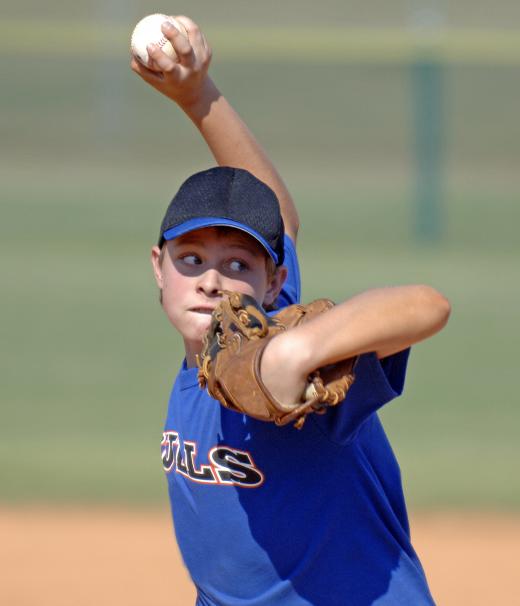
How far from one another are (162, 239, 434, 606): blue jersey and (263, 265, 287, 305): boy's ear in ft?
0.80

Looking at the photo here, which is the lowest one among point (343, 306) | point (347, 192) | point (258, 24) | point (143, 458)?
point (343, 306)

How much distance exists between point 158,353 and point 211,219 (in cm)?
608

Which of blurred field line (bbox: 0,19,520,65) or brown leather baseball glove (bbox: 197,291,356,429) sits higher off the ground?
blurred field line (bbox: 0,19,520,65)

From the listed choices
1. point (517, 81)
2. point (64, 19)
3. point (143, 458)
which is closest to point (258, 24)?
point (64, 19)

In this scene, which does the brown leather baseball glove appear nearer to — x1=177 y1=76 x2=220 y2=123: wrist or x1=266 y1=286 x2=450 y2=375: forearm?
x1=266 y1=286 x2=450 y2=375: forearm

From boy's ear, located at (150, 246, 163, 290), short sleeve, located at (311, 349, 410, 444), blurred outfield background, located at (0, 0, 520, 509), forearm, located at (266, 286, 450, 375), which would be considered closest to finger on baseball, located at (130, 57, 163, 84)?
boy's ear, located at (150, 246, 163, 290)

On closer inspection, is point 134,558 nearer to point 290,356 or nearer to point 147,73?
point 147,73

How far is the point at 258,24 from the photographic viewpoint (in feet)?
75.0

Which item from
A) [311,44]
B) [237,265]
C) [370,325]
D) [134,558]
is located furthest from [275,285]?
[311,44]

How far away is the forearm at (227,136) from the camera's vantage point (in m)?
2.66

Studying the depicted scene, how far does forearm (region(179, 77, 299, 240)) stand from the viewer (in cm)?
266

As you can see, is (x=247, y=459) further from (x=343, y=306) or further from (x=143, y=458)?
(x=143, y=458)

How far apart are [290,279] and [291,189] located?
40.0ft

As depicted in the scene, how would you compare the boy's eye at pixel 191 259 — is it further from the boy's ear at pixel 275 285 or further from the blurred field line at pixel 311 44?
the blurred field line at pixel 311 44
